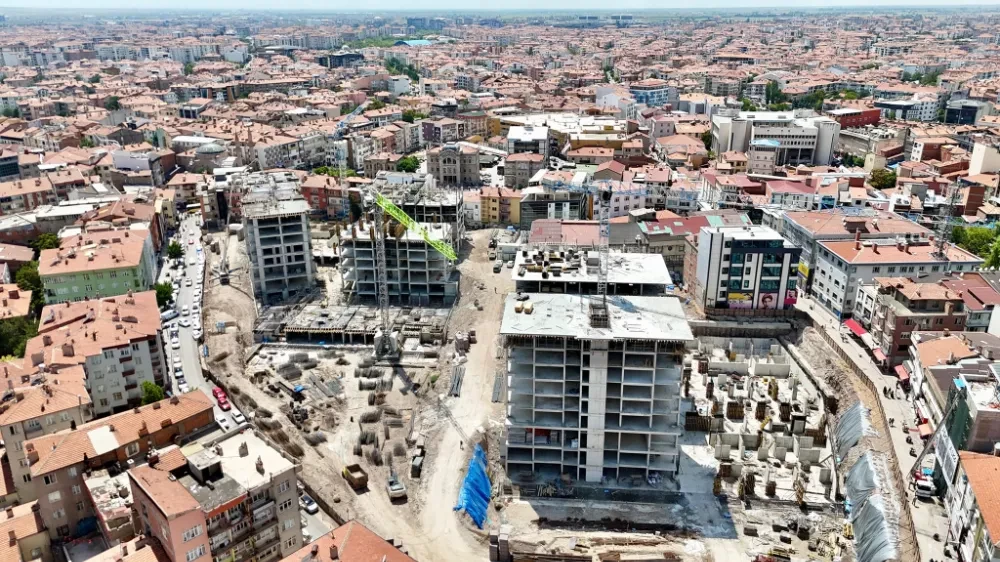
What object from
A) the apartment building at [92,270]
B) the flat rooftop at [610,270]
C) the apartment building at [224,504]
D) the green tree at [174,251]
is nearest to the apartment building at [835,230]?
the flat rooftop at [610,270]

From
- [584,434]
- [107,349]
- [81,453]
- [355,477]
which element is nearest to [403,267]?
[107,349]

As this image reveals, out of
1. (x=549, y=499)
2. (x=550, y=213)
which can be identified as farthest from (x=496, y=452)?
(x=550, y=213)

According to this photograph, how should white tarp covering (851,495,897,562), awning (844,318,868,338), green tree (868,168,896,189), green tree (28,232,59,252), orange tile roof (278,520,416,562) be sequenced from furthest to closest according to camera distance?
green tree (868,168,896,189)
green tree (28,232,59,252)
awning (844,318,868,338)
white tarp covering (851,495,897,562)
orange tile roof (278,520,416,562)

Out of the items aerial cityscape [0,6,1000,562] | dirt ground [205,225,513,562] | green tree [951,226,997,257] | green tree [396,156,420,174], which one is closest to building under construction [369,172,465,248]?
aerial cityscape [0,6,1000,562]

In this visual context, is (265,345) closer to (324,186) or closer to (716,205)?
(324,186)

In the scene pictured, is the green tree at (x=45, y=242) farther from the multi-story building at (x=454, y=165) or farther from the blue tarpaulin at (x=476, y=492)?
the blue tarpaulin at (x=476, y=492)

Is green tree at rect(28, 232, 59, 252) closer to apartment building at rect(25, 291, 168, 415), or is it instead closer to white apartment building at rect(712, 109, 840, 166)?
apartment building at rect(25, 291, 168, 415)
